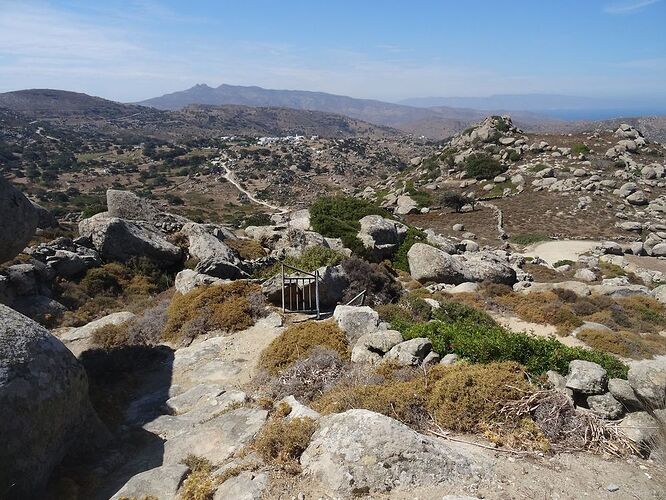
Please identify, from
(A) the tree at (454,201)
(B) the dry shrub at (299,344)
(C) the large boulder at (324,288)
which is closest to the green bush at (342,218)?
(C) the large boulder at (324,288)

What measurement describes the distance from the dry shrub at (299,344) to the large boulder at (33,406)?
5.17 m

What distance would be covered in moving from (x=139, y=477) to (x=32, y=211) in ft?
28.1

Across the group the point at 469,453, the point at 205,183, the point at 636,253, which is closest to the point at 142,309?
the point at 469,453

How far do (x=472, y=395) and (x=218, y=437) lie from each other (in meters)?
5.20

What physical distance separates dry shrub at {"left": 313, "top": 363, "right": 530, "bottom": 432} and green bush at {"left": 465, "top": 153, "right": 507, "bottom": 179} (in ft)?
184

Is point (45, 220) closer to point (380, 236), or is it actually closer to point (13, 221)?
point (13, 221)

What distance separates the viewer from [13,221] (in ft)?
39.9

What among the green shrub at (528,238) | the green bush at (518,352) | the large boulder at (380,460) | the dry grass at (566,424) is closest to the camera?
the large boulder at (380,460)

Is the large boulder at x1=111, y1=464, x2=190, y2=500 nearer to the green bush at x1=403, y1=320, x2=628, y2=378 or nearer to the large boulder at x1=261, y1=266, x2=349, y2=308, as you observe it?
the green bush at x1=403, y1=320, x2=628, y2=378

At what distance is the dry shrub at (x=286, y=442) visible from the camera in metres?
7.79

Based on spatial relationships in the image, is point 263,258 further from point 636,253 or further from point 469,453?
point 636,253

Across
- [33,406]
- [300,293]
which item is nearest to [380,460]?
[33,406]

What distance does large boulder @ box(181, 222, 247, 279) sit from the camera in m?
19.8

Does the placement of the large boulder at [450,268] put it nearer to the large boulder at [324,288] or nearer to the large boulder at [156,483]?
the large boulder at [324,288]
